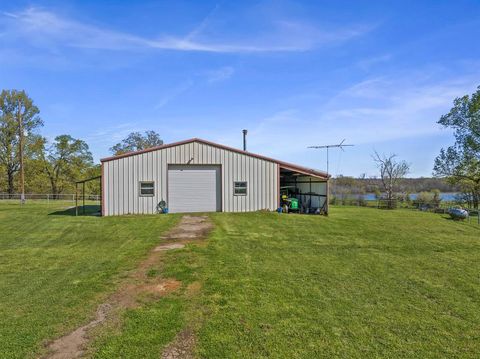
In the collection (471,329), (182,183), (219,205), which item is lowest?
(471,329)

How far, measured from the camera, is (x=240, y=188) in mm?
16891

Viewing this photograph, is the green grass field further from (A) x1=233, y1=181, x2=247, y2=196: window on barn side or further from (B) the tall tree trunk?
(B) the tall tree trunk

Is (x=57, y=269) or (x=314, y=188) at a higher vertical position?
(x=314, y=188)

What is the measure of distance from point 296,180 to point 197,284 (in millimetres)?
17235

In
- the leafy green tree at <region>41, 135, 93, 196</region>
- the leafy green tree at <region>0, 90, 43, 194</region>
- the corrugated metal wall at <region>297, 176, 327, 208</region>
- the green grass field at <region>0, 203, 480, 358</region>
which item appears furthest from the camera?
the leafy green tree at <region>41, 135, 93, 196</region>

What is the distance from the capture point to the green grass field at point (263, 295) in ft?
12.6

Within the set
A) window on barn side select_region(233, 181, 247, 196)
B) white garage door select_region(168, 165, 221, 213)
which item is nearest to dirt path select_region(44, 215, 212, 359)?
white garage door select_region(168, 165, 221, 213)

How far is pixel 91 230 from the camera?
11828mm

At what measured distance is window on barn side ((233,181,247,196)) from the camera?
55.2ft

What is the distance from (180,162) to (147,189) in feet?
6.78

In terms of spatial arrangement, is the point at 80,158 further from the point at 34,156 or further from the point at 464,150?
the point at 464,150

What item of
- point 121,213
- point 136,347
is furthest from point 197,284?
point 121,213

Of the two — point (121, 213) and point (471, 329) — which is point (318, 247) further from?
point (121, 213)

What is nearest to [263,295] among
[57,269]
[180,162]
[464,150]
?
[57,269]
